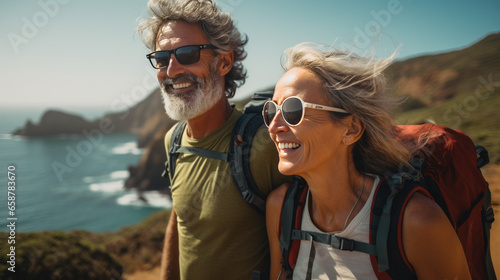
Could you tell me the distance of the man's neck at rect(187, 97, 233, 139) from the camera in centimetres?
258

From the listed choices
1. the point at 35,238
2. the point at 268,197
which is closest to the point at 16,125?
the point at 35,238

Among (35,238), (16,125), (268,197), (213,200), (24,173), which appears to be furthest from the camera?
(16,125)

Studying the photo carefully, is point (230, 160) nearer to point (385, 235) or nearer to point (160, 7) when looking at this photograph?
point (385, 235)

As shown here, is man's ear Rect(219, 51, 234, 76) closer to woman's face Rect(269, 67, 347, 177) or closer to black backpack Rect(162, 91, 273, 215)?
black backpack Rect(162, 91, 273, 215)

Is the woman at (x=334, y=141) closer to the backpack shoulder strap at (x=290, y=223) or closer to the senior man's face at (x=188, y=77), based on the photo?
the backpack shoulder strap at (x=290, y=223)

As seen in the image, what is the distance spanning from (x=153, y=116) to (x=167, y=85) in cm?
10054

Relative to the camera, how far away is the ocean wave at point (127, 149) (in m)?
98.8

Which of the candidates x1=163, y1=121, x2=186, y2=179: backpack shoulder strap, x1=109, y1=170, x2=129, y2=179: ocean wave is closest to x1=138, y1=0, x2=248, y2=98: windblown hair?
x1=163, y1=121, x2=186, y2=179: backpack shoulder strap

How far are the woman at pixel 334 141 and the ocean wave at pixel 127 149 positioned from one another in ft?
334

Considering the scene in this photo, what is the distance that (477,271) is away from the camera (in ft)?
5.63

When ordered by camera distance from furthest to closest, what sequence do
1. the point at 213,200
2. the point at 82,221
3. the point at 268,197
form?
1. the point at 82,221
2. the point at 213,200
3. the point at 268,197

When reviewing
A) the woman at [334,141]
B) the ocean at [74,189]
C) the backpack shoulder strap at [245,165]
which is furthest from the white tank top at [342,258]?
the ocean at [74,189]

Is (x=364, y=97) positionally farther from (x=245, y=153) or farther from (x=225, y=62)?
(x=225, y=62)

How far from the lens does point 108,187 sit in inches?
2842
